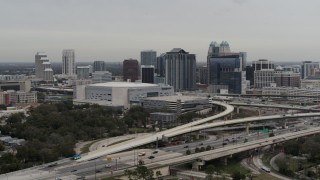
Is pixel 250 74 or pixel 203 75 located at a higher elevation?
pixel 250 74

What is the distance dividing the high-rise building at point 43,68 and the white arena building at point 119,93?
4125 cm

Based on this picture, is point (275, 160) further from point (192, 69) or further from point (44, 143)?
point (192, 69)

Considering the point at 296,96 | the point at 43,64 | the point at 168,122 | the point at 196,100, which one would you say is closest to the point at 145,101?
the point at 196,100

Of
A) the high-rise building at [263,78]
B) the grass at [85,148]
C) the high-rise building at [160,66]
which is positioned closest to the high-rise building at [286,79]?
the high-rise building at [263,78]

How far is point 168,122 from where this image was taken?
44.8m

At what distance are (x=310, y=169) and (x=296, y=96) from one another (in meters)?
46.9

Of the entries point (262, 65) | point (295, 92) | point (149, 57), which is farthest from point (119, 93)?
point (149, 57)

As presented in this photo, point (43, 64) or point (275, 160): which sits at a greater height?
point (43, 64)

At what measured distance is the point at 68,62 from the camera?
12369 cm

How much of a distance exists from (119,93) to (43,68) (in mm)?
50021

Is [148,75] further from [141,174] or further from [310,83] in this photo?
[141,174]

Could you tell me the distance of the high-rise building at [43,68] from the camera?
103969 mm

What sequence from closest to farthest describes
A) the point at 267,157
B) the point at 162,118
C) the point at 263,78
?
the point at 267,157, the point at 162,118, the point at 263,78

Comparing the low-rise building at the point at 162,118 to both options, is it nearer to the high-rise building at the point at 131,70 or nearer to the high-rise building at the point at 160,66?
the high-rise building at the point at 160,66
